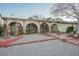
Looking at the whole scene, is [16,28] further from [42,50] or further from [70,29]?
[70,29]

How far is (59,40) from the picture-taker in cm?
217

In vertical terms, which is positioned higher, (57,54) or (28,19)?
(28,19)

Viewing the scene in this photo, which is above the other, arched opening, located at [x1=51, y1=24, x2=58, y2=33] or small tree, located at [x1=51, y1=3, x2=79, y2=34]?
small tree, located at [x1=51, y1=3, x2=79, y2=34]

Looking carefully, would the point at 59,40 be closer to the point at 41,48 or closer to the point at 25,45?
the point at 41,48

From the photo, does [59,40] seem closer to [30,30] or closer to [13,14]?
[30,30]

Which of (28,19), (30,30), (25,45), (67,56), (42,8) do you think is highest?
(42,8)

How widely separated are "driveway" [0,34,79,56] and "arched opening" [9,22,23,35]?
17 cm

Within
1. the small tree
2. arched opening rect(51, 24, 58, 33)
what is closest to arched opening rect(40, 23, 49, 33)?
arched opening rect(51, 24, 58, 33)

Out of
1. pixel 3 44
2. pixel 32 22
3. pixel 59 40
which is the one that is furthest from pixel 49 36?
pixel 3 44

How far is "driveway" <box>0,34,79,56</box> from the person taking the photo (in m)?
2.11

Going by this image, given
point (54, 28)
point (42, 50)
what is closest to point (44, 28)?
point (54, 28)

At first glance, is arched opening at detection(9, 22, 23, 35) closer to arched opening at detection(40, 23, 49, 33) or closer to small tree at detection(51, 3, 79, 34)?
arched opening at detection(40, 23, 49, 33)

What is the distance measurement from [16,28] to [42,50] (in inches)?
16.8

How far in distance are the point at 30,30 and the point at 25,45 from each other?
199 millimetres
